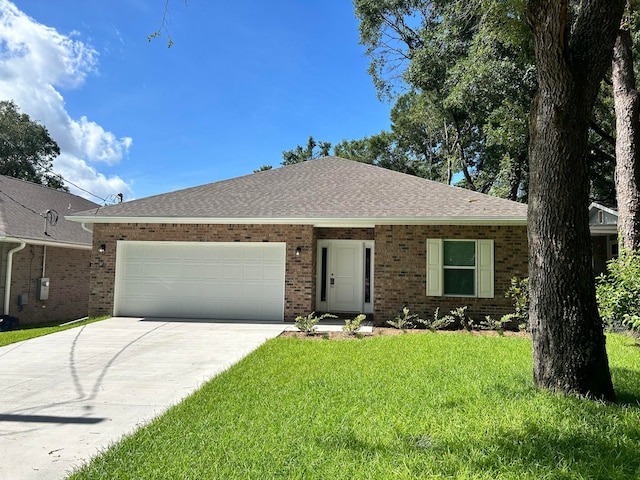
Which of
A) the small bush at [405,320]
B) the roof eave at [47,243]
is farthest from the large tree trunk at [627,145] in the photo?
the roof eave at [47,243]

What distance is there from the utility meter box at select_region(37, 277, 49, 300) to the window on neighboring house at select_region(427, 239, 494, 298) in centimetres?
1240

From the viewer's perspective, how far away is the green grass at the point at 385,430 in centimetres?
Result: 274

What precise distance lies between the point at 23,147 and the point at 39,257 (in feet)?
69.0

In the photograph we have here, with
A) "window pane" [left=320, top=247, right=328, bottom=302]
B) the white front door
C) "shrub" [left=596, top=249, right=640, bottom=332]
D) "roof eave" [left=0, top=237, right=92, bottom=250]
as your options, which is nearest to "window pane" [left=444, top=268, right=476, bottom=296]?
the white front door

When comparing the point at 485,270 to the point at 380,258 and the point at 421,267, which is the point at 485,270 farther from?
the point at 380,258

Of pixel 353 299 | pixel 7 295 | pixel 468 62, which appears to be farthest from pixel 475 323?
pixel 7 295

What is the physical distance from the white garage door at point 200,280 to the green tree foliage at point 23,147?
81.1 ft

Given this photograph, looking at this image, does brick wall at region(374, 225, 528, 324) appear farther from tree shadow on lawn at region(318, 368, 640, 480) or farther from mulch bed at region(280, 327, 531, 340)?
tree shadow on lawn at region(318, 368, 640, 480)

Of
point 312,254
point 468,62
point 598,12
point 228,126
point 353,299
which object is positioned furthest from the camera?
point 228,126

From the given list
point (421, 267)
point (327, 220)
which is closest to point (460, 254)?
point (421, 267)

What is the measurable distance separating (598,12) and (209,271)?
9.46 m

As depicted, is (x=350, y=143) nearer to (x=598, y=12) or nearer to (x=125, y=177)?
(x=125, y=177)

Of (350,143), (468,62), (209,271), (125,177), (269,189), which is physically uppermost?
(350,143)

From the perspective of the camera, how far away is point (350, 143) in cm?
3117
